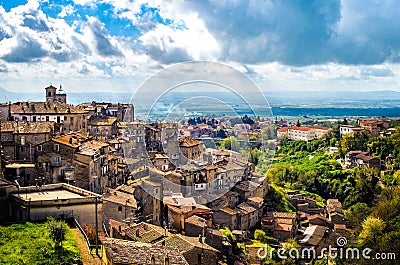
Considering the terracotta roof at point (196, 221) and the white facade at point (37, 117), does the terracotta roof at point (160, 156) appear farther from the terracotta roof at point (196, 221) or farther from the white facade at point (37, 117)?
the white facade at point (37, 117)

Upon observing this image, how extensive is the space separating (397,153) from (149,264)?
1299 inches

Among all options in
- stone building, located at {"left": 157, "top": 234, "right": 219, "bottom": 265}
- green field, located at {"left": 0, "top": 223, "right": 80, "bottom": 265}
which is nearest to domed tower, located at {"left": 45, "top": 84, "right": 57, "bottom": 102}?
stone building, located at {"left": 157, "top": 234, "right": 219, "bottom": 265}

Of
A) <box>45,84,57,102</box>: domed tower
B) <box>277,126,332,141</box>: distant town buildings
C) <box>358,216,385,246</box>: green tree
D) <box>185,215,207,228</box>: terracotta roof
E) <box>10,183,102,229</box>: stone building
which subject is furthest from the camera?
<box>277,126,332,141</box>: distant town buildings

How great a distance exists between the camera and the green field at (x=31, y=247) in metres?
9.31

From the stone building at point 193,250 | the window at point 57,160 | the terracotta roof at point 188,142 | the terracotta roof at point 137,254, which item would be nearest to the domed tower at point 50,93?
the terracotta roof at point 188,142

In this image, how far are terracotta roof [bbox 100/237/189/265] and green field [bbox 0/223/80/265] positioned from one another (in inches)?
32.2

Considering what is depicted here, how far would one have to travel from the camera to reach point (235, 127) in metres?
18.1

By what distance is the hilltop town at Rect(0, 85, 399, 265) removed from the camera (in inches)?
506

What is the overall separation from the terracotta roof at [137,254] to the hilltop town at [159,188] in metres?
0.03

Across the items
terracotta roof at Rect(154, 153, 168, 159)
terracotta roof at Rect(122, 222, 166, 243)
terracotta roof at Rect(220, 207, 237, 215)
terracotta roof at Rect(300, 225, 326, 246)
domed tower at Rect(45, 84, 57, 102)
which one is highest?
domed tower at Rect(45, 84, 57, 102)

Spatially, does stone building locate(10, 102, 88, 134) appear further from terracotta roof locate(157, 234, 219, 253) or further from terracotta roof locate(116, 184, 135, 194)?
terracotta roof locate(157, 234, 219, 253)

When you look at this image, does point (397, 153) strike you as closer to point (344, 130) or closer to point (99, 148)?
point (344, 130)

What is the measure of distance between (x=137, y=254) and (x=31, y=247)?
2.29 m

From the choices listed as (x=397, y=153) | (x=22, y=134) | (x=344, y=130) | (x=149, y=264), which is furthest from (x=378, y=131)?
(x=149, y=264)
